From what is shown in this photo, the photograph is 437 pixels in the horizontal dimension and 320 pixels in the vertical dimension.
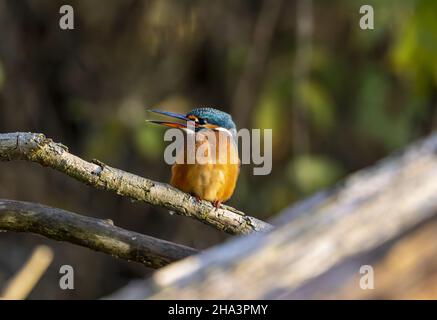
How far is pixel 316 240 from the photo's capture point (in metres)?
1.24

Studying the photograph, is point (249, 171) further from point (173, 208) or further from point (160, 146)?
point (173, 208)

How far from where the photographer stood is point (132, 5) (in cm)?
666

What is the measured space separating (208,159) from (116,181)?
101cm

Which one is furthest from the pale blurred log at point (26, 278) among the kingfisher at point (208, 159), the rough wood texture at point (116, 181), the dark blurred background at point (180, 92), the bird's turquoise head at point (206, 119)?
the dark blurred background at point (180, 92)

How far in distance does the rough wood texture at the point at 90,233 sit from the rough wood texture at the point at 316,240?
1.11 metres

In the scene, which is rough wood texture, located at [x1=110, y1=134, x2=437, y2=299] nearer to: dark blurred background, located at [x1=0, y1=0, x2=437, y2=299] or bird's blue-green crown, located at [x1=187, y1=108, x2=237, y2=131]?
bird's blue-green crown, located at [x1=187, y1=108, x2=237, y2=131]

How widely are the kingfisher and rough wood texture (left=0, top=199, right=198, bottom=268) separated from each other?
774 millimetres

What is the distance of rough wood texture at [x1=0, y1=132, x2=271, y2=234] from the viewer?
256 centimetres

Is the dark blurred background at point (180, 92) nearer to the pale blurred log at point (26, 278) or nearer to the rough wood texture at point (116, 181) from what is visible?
the rough wood texture at point (116, 181)

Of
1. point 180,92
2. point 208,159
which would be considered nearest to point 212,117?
point 208,159

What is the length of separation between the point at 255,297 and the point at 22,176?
5620mm

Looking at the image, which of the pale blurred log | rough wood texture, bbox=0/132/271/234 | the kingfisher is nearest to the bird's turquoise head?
the kingfisher

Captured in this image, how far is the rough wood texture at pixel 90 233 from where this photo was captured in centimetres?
240
